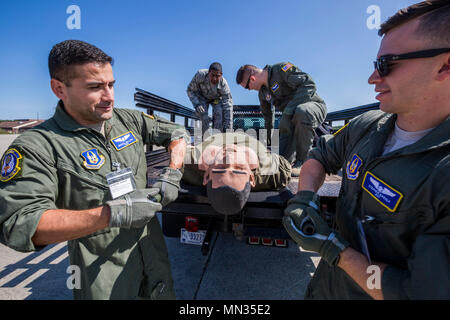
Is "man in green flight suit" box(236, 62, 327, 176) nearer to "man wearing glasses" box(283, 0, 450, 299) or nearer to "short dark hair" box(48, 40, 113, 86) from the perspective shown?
"man wearing glasses" box(283, 0, 450, 299)

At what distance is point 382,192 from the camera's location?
938 millimetres

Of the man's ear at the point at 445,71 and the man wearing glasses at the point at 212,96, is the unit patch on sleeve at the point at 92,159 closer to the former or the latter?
the man's ear at the point at 445,71

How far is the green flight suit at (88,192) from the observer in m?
0.95

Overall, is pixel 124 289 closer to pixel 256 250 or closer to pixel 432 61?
pixel 256 250

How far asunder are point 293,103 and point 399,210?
249 cm

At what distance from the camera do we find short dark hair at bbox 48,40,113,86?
121 cm

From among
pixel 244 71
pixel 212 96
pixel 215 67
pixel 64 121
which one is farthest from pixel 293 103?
pixel 64 121

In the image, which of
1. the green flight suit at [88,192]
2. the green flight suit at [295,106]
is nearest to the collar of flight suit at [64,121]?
the green flight suit at [88,192]

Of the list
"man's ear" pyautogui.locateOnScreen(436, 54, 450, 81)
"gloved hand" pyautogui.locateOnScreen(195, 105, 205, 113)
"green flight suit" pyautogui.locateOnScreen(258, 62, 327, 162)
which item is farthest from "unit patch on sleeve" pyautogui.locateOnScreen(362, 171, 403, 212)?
"gloved hand" pyautogui.locateOnScreen(195, 105, 205, 113)

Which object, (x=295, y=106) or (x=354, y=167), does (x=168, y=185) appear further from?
(x=295, y=106)

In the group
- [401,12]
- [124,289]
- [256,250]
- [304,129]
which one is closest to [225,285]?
[256,250]

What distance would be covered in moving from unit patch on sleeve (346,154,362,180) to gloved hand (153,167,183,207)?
3.39 ft

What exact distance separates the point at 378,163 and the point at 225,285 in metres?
1.71
